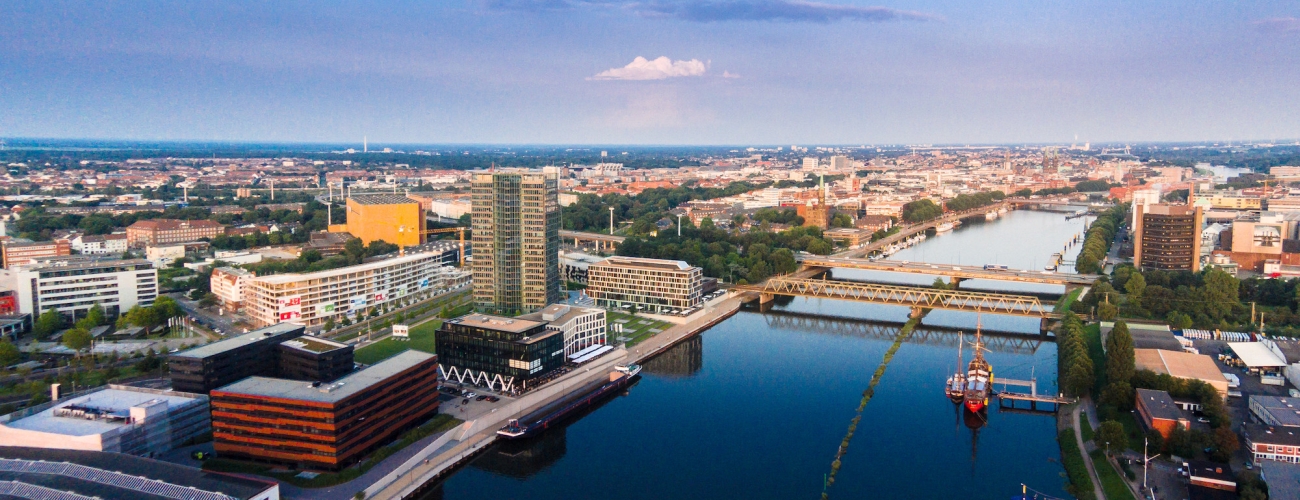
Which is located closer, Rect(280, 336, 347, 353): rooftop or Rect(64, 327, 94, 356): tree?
Rect(280, 336, 347, 353): rooftop

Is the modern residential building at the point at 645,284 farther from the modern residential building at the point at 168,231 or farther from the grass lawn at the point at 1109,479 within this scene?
the modern residential building at the point at 168,231

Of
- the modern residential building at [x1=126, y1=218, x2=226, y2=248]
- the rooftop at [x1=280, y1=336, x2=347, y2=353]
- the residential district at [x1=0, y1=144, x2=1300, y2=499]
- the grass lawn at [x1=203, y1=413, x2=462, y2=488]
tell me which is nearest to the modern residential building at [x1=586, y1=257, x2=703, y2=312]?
the residential district at [x1=0, y1=144, x2=1300, y2=499]

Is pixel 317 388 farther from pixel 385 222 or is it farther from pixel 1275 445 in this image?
pixel 385 222

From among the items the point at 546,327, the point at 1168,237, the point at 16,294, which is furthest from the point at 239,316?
the point at 1168,237

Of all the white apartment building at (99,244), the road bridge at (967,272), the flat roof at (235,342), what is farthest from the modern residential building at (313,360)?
the white apartment building at (99,244)

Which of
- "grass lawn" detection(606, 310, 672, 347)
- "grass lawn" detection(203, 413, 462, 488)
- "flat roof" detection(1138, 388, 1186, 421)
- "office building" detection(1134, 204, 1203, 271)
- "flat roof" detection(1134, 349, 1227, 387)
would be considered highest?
"office building" detection(1134, 204, 1203, 271)

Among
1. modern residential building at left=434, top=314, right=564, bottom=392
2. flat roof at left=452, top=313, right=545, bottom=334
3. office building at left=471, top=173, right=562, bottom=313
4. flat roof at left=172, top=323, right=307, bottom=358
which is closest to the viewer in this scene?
flat roof at left=172, top=323, right=307, bottom=358

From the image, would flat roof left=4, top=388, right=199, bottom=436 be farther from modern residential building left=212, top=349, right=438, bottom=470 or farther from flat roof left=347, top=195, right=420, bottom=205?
flat roof left=347, top=195, right=420, bottom=205

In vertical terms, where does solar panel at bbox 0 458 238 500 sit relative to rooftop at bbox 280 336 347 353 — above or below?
below
